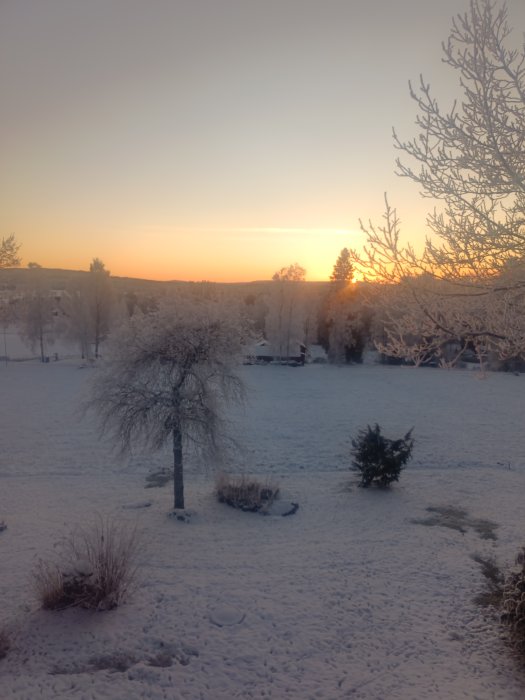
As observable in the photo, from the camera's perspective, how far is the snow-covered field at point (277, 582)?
5684 mm

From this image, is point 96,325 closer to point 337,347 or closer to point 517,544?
point 337,347

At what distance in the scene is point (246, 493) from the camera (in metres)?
12.3

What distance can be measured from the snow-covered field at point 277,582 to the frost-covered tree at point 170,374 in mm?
1970

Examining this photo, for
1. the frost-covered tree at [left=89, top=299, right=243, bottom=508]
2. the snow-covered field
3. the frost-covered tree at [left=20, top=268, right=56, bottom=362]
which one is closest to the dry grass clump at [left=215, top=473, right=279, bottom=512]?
the snow-covered field

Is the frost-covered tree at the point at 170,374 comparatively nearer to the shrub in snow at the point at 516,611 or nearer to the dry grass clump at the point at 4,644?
the dry grass clump at the point at 4,644

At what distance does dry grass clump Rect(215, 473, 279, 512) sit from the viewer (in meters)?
12.0

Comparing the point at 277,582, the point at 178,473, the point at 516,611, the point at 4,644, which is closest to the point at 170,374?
the point at 178,473

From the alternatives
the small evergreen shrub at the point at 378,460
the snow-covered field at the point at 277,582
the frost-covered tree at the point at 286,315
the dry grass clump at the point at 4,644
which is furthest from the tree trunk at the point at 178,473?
the frost-covered tree at the point at 286,315

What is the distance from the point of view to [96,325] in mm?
50375

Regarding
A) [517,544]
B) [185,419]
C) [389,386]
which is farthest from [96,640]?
[389,386]

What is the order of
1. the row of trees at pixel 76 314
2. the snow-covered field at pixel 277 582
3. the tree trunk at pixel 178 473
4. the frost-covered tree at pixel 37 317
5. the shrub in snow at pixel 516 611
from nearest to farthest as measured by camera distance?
the snow-covered field at pixel 277 582 < the shrub in snow at pixel 516 611 < the tree trunk at pixel 178 473 < the frost-covered tree at pixel 37 317 < the row of trees at pixel 76 314

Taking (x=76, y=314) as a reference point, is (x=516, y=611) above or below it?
below

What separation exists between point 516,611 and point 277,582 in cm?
345

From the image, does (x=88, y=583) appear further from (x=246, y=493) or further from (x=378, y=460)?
(x=378, y=460)
